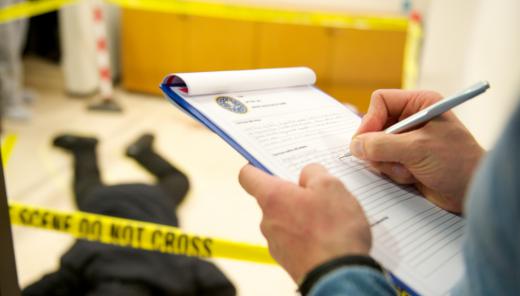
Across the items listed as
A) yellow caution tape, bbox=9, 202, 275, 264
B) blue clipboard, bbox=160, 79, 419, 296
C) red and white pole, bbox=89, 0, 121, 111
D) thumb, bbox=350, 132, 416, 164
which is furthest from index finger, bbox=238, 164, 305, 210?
red and white pole, bbox=89, 0, 121, 111

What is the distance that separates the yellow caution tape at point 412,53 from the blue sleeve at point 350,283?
75.9 inches

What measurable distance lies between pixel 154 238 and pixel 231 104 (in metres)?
0.56

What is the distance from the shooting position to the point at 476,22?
75.9 inches

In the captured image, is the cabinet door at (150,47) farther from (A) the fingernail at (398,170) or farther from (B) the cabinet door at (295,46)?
(A) the fingernail at (398,170)

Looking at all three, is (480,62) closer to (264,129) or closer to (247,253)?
(247,253)

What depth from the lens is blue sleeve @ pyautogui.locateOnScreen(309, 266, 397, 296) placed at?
0.38 meters

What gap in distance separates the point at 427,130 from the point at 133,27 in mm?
2783

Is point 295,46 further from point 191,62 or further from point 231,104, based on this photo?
point 231,104

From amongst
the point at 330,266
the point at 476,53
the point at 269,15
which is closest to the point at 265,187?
the point at 330,266

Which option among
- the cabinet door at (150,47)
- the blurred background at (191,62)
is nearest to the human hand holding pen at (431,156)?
the blurred background at (191,62)

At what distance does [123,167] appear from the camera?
81.0 inches

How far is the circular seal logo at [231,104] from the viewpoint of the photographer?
0.57m

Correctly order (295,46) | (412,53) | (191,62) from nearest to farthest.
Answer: (412,53), (295,46), (191,62)

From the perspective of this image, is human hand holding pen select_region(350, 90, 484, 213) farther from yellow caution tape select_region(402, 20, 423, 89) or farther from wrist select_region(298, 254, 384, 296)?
yellow caution tape select_region(402, 20, 423, 89)
